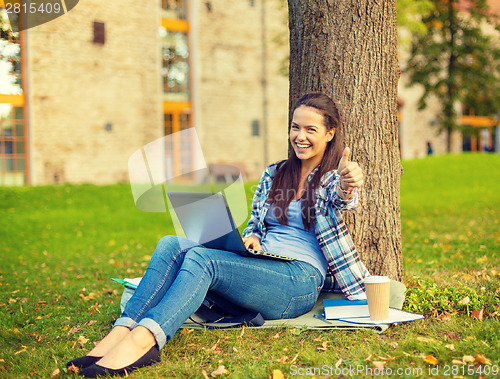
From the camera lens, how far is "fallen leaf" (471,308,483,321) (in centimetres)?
299

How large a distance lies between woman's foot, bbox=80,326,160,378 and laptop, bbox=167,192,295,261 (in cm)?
60

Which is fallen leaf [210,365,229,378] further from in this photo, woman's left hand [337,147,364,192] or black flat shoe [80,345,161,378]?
woman's left hand [337,147,364,192]

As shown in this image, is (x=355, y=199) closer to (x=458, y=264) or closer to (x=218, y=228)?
(x=218, y=228)

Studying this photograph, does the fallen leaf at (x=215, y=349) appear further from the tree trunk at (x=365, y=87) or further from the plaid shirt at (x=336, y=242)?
Answer: the tree trunk at (x=365, y=87)

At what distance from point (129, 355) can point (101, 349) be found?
0.60 feet

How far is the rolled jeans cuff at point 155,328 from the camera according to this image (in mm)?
2439

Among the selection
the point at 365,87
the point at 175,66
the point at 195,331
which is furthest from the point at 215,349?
the point at 175,66

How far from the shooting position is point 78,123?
647 inches

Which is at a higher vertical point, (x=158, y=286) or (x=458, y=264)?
(x=158, y=286)

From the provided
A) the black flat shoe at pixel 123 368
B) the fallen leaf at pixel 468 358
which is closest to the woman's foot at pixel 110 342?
the black flat shoe at pixel 123 368

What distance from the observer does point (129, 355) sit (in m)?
2.40

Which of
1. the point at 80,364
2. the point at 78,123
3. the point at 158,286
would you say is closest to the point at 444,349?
the point at 158,286

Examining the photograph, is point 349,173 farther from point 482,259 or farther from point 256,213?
point 482,259

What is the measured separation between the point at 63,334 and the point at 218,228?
1437 mm
